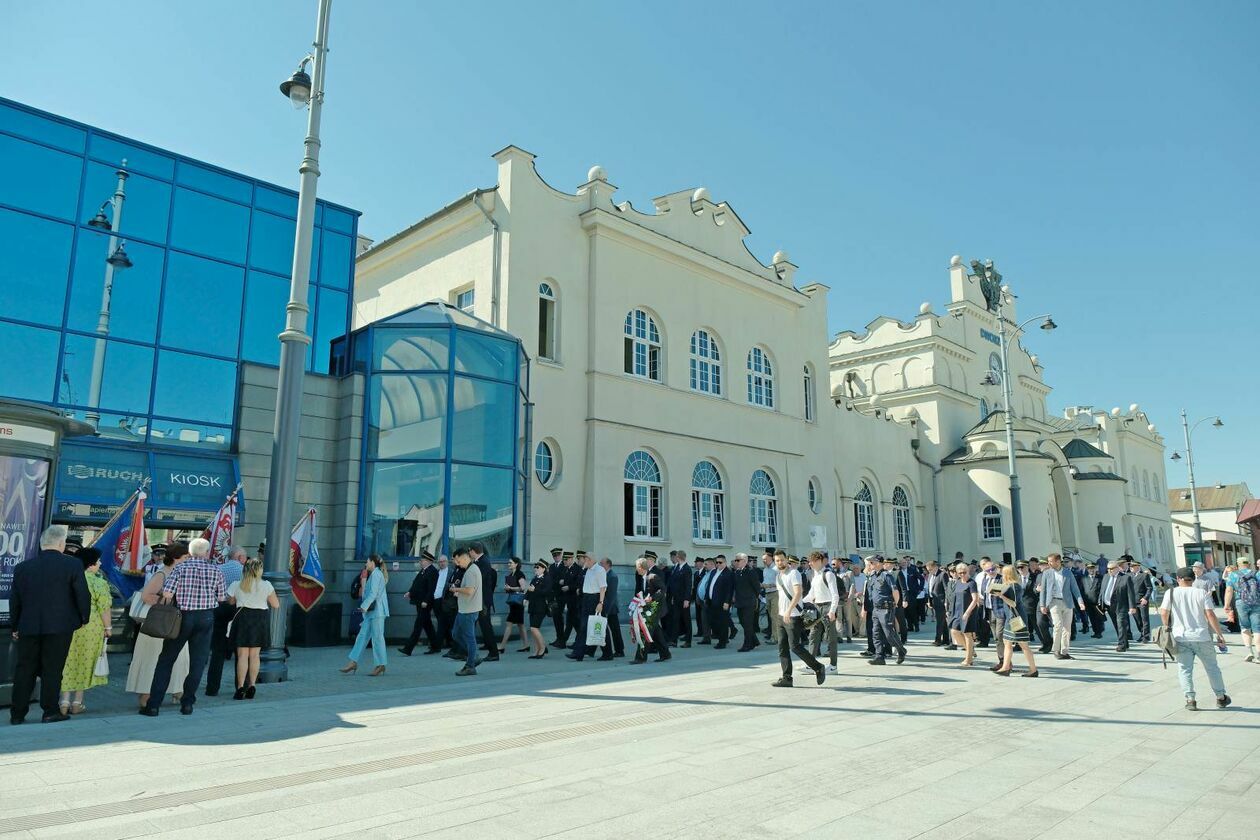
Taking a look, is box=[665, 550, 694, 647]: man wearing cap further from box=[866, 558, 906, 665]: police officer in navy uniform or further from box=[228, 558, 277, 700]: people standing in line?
box=[228, 558, 277, 700]: people standing in line

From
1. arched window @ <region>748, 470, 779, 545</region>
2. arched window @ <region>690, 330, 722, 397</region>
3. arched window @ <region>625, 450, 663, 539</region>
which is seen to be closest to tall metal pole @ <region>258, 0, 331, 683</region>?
arched window @ <region>625, 450, 663, 539</region>

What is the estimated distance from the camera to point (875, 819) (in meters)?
5.50

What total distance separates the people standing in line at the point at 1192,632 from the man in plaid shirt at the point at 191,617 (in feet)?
35.0

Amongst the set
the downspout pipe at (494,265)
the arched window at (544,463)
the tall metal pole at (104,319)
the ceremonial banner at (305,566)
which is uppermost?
the downspout pipe at (494,265)

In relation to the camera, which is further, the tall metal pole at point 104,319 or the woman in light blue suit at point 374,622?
the tall metal pole at point 104,319

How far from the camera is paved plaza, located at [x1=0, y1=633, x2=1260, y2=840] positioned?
5398 mm

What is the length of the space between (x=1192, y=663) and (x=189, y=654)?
1113 cm

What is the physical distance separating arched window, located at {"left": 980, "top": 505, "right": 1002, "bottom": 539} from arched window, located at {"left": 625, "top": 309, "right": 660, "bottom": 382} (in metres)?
20.5

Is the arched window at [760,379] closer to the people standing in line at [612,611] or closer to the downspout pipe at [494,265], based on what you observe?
the downspout pipe at [494,265]

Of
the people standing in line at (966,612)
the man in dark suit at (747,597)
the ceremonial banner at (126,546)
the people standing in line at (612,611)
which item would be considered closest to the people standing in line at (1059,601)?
the people standing in line at (966,612)

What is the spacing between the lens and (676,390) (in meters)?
26.1

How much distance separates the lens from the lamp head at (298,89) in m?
11.5

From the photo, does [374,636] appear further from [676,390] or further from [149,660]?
[676,390]

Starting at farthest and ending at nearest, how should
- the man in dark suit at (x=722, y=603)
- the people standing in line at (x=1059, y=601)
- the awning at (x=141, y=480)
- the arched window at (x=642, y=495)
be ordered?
the arched window at (x=642, y=495), the man in dark suit at (x=722, y=603), the people standing in line at (x=1059, y=601), the awning at (x=141, y=480)
